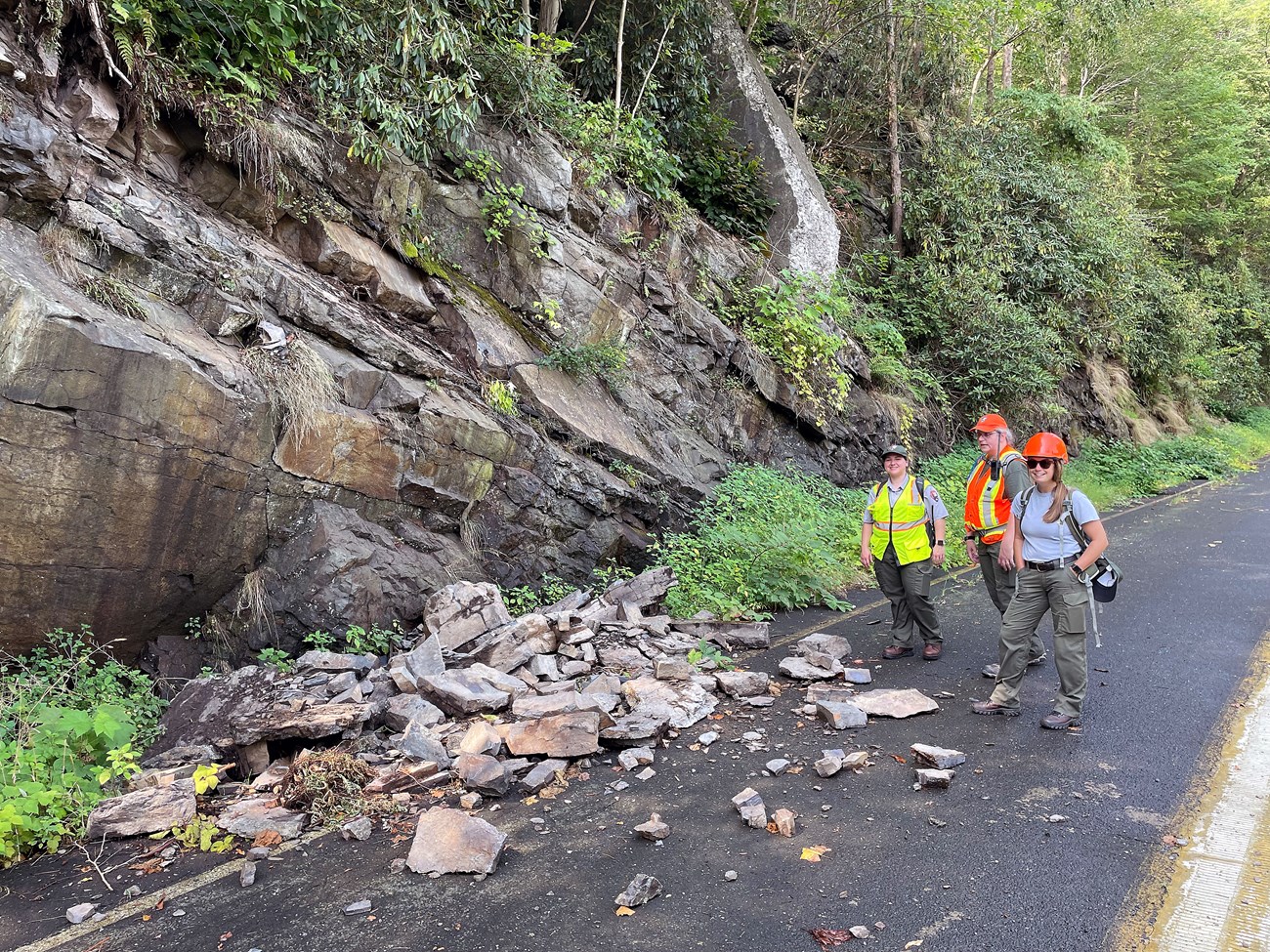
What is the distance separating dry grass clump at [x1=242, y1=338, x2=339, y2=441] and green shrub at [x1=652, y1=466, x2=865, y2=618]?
11.8 feet

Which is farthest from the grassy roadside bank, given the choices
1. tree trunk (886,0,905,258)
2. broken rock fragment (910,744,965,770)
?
tree trunk (886,0,905,258)

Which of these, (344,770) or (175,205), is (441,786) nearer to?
(344,770)

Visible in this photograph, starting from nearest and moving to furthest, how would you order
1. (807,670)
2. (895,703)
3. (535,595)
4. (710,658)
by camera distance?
1. (895,703)
2. (807,670)
3. (710,658)
4. (535,595)

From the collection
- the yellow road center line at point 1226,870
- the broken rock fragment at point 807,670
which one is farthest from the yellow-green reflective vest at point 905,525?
the yellow road center line at point 1226,870

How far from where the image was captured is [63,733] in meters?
4.93

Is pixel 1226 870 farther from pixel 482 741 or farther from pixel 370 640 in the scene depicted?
pixel 370 640

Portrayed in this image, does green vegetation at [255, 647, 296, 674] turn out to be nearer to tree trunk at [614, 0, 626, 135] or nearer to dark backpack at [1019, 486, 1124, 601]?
dark backpack at [1019, 486, 1124, 601]

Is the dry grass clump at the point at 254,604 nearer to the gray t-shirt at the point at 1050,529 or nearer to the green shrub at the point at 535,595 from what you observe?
the green shrub at the point at 535,595

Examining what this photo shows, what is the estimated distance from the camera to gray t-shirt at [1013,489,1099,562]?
5.67m

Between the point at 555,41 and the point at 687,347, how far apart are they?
15.1ft

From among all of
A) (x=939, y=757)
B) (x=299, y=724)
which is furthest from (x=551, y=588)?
(x=939, y=757)

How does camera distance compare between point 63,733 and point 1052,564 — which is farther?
point 1052,564

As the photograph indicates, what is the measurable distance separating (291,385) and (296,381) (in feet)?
0.19

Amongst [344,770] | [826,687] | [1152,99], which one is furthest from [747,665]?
[1152,99]
